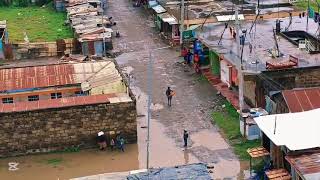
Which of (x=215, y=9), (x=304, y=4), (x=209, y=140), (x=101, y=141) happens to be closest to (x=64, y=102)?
(x=101, y=141)

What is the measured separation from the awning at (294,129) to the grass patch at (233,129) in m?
2.85

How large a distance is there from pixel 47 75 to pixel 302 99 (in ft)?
34.6

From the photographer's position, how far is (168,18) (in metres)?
37.9

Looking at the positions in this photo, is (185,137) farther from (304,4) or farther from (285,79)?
(304,4)

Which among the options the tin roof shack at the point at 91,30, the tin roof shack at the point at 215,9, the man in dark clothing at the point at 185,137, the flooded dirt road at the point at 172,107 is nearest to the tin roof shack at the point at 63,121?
the flooded dirt road at the point at 172,107

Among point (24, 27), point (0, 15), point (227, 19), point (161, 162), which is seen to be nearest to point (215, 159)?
point (161, 162)

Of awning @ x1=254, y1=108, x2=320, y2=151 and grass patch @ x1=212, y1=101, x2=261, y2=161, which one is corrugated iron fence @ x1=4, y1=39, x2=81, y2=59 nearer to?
grass patch @ x1=212, y1=101, x2=261, y2=161

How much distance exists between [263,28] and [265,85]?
7.78 meters

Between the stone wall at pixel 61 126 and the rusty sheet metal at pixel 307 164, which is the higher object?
the rusty sheet metal at pixel 307 164

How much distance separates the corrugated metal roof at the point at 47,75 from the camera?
26156 mm

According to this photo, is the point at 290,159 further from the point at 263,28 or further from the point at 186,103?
the point at 263,28

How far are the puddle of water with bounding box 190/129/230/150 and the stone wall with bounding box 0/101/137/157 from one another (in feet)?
7.68

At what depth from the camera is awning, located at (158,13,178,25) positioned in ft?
121

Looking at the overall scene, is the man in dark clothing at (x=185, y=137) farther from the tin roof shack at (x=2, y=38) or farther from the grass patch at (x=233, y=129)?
the tin roof shack at (x=2, y=38)
